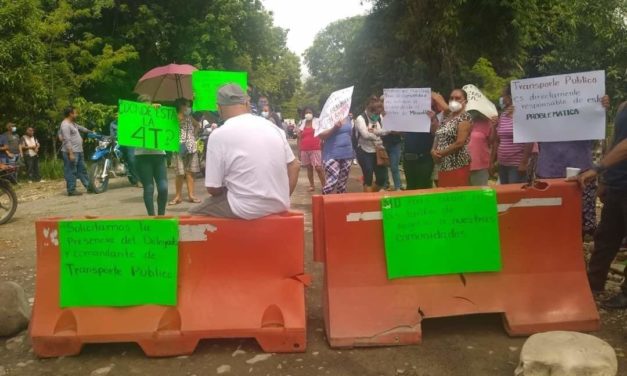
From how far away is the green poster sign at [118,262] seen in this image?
3.71 m

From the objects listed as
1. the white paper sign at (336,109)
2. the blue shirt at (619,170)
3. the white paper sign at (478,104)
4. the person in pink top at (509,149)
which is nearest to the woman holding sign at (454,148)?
the white paper sign at (478,104)

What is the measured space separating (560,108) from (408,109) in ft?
7.45

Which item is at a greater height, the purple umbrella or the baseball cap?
the purple umbrella

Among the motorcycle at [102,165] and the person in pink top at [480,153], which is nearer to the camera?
the person in pink top at [480,153]

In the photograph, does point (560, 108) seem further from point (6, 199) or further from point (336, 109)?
point (6, 199)

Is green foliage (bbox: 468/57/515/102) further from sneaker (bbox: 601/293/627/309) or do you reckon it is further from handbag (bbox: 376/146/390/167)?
sneaker (bbox: 601/293/627/309)

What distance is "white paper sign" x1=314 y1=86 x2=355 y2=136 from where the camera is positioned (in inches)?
264

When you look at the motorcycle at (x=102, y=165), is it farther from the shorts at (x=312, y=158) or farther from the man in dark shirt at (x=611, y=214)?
the man in dark shirt at (x=611, y=214)

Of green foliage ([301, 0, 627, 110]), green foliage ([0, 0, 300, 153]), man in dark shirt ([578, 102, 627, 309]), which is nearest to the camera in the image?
man in dark shirt ([578, 102, 627, 309])

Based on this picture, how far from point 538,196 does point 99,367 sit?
3.09 m

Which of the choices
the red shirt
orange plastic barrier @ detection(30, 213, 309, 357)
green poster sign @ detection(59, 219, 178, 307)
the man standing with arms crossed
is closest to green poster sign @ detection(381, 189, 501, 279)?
orange plastic barrier @ detection(30, 213, 309, 357)

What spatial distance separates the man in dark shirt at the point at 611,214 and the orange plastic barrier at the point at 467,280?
39 cm

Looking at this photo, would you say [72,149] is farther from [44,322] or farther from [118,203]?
[44,322]

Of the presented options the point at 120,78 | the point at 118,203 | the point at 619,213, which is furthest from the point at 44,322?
the point at 120,78
